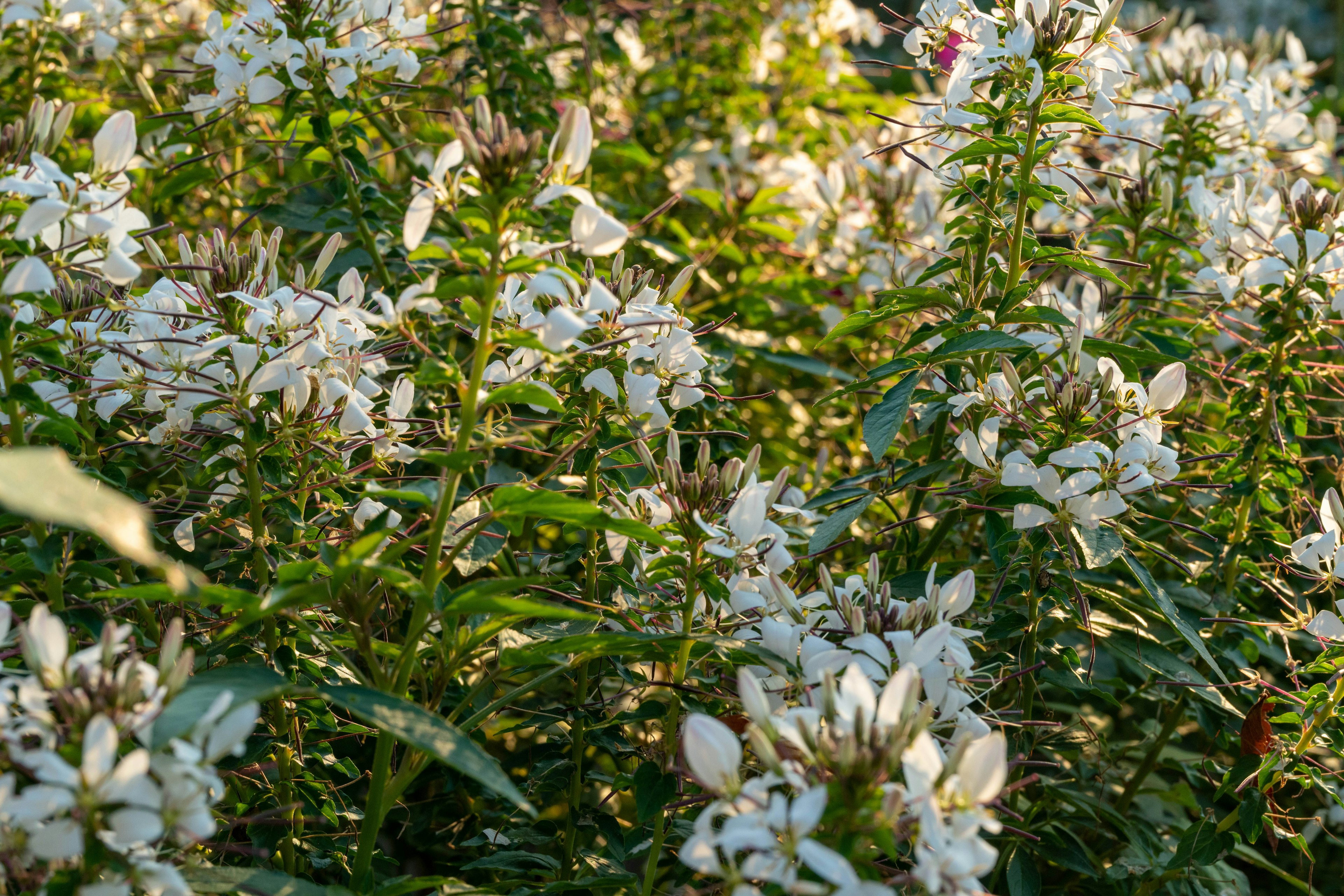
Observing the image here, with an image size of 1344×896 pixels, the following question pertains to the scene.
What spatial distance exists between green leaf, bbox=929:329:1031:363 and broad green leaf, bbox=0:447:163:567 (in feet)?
3.64

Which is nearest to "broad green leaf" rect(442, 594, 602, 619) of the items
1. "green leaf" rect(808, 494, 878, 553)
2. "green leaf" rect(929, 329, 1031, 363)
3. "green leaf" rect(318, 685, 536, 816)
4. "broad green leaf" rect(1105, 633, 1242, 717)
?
"green leaf" rect(318, 685, 536, 816)

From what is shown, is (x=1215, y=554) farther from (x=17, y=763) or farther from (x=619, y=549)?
(x=17, y=763)

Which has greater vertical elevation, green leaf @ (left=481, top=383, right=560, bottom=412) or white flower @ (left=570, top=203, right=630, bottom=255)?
white flower @ (left=570, top=203, right=630, bottom=255)

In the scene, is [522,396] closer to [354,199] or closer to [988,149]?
[988,149]

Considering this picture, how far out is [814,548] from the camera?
152 centimetres

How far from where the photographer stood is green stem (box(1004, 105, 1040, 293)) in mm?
1535

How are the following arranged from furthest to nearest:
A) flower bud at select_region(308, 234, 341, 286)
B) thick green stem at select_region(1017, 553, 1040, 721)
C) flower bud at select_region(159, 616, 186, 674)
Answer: thick green stem at select_region(1017, 553, 1040, 721) → flower bud at select_region(308, 234, 341, 286) → flower bud at select_region(159, 616, 186, 674)

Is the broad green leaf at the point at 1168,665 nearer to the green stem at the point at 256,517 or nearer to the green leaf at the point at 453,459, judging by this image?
the green leaf at the point at 453,459

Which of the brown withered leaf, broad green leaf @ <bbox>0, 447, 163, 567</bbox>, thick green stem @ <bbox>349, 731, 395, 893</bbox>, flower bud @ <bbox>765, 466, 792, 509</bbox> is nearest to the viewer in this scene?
broad green leaf @ <bbox>0, 447, 163, 567</bbox>

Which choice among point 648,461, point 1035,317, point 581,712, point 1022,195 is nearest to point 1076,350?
point 1035,317

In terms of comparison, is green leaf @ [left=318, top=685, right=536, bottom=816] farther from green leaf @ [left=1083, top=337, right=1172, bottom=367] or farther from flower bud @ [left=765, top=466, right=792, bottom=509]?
green leaf @ [left=1083, top=337, right=1172, bottom=367]

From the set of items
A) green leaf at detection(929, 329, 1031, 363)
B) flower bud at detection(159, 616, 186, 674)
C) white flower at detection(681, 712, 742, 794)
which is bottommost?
white flower at detection(681, 712, 742, 794)

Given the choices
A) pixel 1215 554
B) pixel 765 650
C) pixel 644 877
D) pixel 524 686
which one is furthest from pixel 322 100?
pixel 1215 554

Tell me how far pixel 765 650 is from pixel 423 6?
2.15 m
